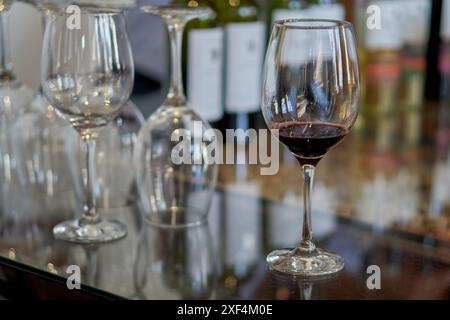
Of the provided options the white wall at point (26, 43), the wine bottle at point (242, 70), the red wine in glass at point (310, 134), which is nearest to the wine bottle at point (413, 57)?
the wine bottle at point (242, 70)

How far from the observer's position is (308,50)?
702mm

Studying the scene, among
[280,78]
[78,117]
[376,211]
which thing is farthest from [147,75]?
[280,78]

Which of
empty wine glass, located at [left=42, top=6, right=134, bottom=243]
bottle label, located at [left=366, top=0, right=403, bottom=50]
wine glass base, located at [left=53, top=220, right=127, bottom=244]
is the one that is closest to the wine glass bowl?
empty wine glass, located at [left=42, top=6, right=134, bottom=243]

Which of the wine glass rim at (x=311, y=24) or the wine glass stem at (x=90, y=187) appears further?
the wine glass stem at (x=90, y=187)

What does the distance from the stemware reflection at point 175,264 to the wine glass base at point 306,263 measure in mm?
56

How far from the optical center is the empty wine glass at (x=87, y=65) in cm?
81

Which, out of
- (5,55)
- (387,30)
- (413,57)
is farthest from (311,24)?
(413,57)

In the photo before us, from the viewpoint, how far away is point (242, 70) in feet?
4.66

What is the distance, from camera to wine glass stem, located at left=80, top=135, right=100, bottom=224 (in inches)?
34.1

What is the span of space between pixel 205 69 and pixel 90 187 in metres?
0.53

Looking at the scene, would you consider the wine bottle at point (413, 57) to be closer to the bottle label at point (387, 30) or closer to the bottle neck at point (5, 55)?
the bottle label at point (387, 30)

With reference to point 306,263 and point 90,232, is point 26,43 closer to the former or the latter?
point 90,232

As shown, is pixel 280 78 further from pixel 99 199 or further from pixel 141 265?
pixel 99 199

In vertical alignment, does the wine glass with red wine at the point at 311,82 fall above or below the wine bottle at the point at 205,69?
Result: above
